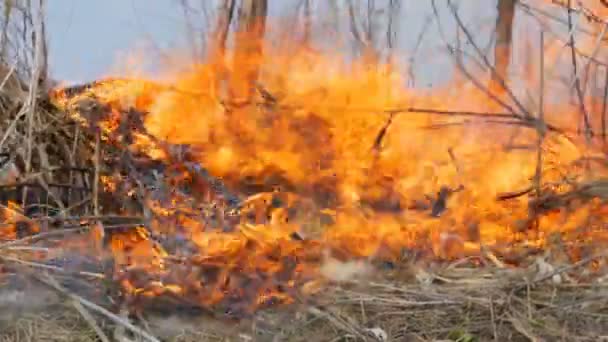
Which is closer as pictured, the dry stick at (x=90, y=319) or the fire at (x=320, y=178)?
the dry stick at (x=90, y=319)

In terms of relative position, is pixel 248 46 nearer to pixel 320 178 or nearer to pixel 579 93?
pixel 320 178

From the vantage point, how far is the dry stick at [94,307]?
6.00 ft

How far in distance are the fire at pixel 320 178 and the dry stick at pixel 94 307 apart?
0.28 feet

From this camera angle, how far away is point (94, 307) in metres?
1.94

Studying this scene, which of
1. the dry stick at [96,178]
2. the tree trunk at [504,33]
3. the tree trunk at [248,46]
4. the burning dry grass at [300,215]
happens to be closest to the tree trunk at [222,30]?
the tree trunk at [248,46]

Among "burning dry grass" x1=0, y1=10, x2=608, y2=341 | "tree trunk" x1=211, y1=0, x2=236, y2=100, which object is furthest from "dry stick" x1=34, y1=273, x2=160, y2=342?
"tree trunk" x1=211, y1=0, x2=236, y2=100

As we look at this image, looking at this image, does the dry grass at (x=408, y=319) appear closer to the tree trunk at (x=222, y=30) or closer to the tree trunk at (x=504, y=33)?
the tree trunk at (x=222, y=30)

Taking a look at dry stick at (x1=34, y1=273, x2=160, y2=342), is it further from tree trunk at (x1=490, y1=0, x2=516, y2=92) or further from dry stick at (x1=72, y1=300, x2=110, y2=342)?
tree trunk at (x1=490, y1=0, x2=516, y2=92)

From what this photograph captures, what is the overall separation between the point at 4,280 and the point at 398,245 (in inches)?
45.0

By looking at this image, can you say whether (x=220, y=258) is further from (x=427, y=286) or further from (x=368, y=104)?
(x=368, y=104)

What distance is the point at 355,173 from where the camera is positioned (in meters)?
2.56

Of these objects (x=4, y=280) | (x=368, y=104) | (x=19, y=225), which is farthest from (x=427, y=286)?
(x=19, y=225)

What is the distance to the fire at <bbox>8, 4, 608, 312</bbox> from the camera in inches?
84.0

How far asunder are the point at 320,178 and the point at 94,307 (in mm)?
910
